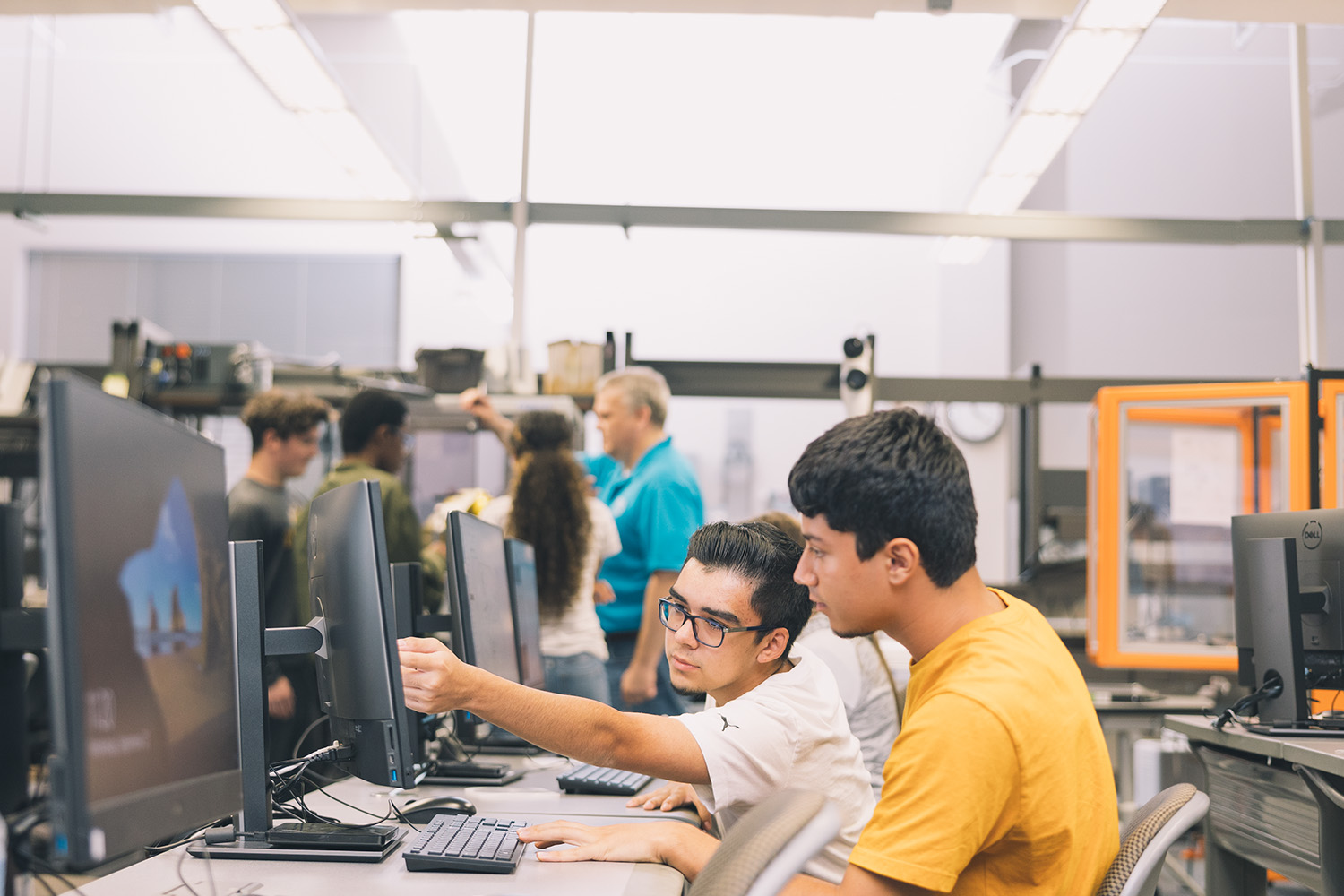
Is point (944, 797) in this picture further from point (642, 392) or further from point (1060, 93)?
point (1060, 93)

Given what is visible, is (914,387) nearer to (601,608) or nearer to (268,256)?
(601,608)

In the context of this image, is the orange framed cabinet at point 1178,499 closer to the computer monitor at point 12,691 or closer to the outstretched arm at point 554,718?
the outstretched arm at point 554,718

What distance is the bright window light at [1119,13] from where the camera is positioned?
10.5 feet

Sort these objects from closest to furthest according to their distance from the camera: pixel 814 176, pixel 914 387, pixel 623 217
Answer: pixel 914 387 < pixel 623 217 < pixel 814 176

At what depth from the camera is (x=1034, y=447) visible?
201 inches

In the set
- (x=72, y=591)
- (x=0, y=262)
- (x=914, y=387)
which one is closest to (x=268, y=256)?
(x=0, y=262)

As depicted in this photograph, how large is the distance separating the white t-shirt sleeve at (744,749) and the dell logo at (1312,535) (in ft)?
6.07

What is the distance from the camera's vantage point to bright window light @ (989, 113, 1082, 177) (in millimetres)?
4109

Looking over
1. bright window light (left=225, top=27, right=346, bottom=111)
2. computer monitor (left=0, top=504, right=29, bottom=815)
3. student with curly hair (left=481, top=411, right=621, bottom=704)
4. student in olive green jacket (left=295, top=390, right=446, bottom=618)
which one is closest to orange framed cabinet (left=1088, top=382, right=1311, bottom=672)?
student with curly hair (left=481, top=411, right=621, bottom=704)

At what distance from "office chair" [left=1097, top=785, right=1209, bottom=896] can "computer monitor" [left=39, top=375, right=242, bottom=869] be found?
956 mm

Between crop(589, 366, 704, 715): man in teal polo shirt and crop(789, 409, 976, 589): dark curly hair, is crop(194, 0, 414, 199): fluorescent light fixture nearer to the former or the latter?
crop(589, 366, 704, 715): man in teal polo shirt

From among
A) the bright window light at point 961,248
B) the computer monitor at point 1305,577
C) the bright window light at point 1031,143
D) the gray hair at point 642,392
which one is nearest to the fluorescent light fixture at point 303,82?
the gray hair at point 642,392

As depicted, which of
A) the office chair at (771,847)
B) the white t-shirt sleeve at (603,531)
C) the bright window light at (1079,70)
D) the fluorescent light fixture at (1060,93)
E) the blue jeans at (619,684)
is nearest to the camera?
the office chair at (771,847)

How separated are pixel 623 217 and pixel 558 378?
1088mm
